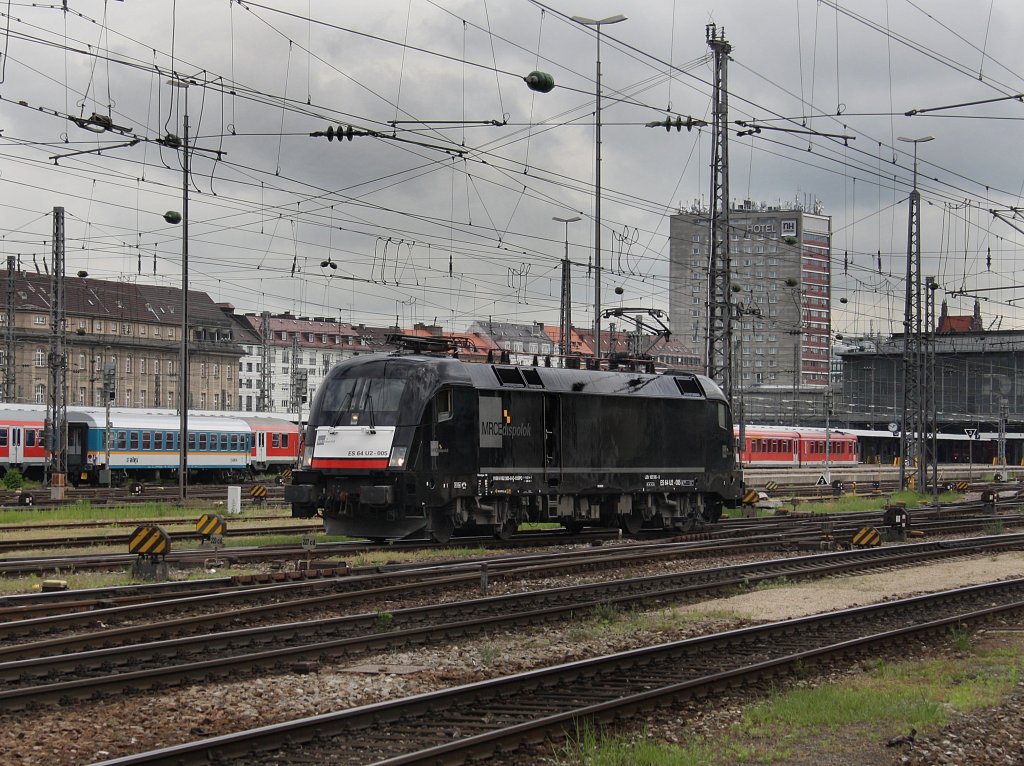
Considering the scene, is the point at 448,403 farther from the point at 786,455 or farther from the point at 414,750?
the point at 786,455

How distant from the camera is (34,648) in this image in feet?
40.4

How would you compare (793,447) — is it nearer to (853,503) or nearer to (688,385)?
(853,503)

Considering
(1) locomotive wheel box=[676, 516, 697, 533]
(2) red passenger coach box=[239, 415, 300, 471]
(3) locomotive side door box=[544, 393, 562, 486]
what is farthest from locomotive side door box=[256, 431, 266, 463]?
(3) locomotive side door box=[544, 393, 562, 486]

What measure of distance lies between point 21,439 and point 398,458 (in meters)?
Result: 39.8

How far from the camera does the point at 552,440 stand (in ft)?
87.7

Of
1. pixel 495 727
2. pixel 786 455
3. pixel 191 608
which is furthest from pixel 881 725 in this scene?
pixel 786 455

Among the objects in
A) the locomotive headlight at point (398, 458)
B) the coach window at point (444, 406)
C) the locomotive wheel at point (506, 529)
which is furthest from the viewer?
the locomotive wheel at point (506, 529)

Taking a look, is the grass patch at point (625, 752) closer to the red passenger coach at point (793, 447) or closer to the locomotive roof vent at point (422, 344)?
the locomotive roof vent at point (422, 344)

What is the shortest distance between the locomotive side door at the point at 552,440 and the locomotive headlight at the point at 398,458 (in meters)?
4.01

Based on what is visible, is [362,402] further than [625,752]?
Yes

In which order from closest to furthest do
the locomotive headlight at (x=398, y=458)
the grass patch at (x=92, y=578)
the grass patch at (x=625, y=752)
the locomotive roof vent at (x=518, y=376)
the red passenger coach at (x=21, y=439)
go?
1. the grass patch at (x=625, y=752)
2. the grass patch at (x=92, y=578)
3. the locomotive headlight at (x=398, y=458)
4. the locomotive roof vent at (x=518, y=376)
5. the red passenger coach at (x=21, y=439)

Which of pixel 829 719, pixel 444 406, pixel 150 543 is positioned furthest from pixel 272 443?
pixel 829 719

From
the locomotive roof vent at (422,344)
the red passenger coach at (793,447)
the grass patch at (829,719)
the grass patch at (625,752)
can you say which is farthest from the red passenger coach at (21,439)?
the grass patch at (625,752)

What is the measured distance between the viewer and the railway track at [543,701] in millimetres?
8969
